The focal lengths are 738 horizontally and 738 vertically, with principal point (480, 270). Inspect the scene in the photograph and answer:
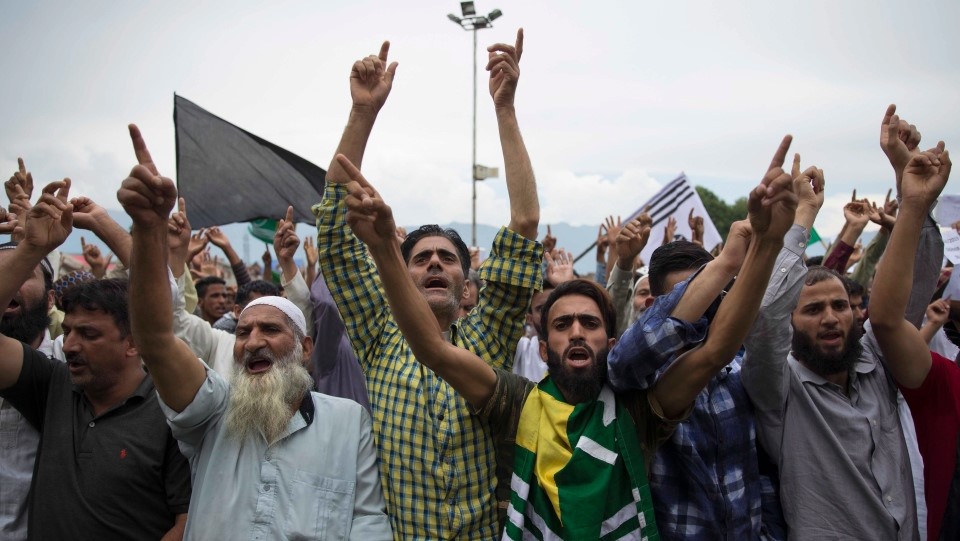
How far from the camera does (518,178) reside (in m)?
3.04

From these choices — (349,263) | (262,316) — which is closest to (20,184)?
(262,316)

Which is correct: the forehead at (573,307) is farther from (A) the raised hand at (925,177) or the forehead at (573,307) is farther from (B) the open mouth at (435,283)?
(A) the raised hand at (925,177)

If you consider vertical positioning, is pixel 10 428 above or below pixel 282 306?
below

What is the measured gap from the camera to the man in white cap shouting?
2486mm

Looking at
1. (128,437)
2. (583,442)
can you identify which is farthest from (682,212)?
(128,437)

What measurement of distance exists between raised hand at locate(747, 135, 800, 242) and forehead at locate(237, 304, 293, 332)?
190 centimetres

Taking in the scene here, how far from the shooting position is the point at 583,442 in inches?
101

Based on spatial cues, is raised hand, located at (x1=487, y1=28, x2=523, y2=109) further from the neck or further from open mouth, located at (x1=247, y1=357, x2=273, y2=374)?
the neck

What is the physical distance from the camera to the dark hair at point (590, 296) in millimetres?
2896

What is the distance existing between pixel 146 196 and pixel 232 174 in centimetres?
462

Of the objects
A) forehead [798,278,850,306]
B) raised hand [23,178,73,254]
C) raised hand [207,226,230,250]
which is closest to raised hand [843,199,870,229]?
forehead [798,278,850,306]

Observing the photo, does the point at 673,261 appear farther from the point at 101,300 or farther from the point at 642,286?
the point at 101,300

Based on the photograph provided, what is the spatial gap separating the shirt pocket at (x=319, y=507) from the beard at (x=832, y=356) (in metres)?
1.96

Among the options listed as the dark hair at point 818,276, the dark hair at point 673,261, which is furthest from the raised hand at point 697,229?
the dark hair at point 673,261
